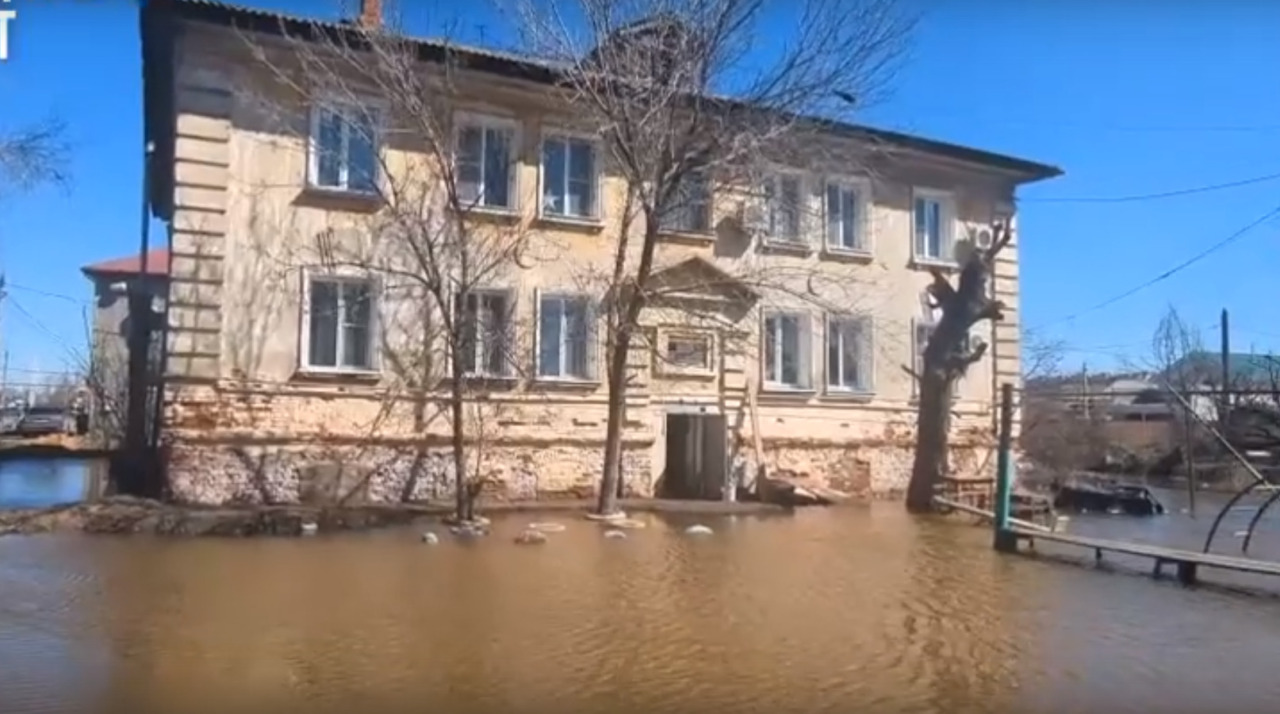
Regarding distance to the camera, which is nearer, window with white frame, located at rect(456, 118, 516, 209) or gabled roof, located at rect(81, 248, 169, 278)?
window with white frame, located at rect(456, 118, 516, 209)

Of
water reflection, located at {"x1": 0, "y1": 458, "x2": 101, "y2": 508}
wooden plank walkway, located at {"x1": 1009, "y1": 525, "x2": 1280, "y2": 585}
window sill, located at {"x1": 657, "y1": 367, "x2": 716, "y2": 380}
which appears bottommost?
water reflection, located at {"x1": 0, "y1": 458, "x2": 101, "y2": 508}

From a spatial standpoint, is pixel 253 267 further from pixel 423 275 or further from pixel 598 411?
pixel 598 411

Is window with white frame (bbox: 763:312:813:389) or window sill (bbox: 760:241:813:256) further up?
window sill (bbox: 760:241:813:256)

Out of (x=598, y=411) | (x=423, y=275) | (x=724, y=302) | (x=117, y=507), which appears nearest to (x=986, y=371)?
(x=724, y=302)

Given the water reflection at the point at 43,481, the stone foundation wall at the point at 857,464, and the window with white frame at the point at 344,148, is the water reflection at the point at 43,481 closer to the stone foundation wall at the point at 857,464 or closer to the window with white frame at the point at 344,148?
the window with white frame at the point at 344,148

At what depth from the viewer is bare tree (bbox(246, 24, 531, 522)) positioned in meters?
18.6

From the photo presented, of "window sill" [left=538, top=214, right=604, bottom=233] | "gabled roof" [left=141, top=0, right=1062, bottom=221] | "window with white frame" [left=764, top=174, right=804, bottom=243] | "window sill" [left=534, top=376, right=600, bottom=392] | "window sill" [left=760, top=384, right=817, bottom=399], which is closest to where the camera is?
"gabled roof" [left=141, top=0, right=1062, bottom=221]

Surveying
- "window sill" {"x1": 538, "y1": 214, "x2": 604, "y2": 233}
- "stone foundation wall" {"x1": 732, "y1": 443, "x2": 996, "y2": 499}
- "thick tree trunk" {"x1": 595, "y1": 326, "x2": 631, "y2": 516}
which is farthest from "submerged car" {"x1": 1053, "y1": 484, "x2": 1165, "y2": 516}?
"window sill" {"x1": 538, "y1": 214, "x2": 604, "y2": 233}

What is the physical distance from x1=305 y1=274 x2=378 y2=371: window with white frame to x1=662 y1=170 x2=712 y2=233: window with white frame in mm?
5530

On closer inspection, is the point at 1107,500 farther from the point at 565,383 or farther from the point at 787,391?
the point at 565,383

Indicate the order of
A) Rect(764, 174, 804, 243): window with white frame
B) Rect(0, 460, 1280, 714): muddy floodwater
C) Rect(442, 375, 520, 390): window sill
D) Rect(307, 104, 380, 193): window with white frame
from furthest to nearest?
1. Rect(764, 174, 804, 243): window with white frame
2. Rect(442, 375, 520, 390): window sill
3. Rect(307, 104, 380, 193): window with white frame
4. Rect(0, 460, 1280, 714): muddy floodwater

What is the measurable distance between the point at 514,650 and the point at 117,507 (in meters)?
10.6

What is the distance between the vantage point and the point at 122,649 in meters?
7.96

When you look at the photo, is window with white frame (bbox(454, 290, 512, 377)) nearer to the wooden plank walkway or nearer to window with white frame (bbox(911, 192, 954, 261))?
the wooden plank walkway
